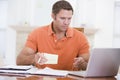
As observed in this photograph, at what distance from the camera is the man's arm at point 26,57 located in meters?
2.28

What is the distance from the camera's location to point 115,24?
4586mm

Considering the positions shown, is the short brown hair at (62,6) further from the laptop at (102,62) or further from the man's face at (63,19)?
the laptop at (102,62)

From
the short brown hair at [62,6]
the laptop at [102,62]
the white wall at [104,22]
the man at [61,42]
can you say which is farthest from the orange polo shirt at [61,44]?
Answer: the white wall at [104,22]

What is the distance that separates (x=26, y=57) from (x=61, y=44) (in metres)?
0.34

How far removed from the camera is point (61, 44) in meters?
Answer: 2.45

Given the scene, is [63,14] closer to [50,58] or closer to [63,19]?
[63,19]

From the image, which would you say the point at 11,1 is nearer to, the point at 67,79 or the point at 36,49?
the point at 36,49

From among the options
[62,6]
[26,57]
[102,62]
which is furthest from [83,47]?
[102,62]

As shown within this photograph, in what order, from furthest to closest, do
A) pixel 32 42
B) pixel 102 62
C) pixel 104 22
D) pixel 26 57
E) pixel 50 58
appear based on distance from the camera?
pixel 104 22 < pixel 32 42 < pixel 26 57 < pixel 50 58 < pixel 102 62

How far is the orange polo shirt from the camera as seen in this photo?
2414 mm

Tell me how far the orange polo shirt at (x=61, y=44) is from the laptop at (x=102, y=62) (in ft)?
2.43

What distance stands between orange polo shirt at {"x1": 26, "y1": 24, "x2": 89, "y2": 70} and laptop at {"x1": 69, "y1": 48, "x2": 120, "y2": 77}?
2.43 ft

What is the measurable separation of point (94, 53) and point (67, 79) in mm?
209

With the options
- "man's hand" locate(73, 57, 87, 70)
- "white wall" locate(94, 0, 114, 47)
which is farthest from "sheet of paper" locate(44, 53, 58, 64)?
"white wall" locate(94, 0, 114, 47)
